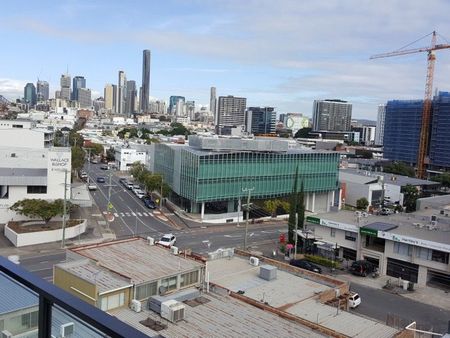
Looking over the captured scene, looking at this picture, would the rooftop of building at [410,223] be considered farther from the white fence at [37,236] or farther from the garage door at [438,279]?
the white fence at [37,236]

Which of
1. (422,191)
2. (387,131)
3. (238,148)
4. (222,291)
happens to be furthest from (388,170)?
(222,291)

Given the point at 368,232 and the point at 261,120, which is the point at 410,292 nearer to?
the point at 368,232

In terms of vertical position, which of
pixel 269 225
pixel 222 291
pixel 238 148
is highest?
pixel 238 148

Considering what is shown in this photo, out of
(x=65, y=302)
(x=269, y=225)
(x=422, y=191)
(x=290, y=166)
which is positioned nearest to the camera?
(x=65, y=302)

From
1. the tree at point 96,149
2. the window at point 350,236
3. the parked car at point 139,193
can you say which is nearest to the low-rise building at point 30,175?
the parked car at point 139,193

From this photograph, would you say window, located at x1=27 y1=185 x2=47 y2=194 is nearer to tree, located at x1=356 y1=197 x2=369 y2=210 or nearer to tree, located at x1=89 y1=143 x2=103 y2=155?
tree, located at x1=356 y1=197 x2=369 y2=210

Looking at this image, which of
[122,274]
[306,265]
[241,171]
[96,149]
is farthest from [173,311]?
[96,149]

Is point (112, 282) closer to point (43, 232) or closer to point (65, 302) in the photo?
point (65, 302)
